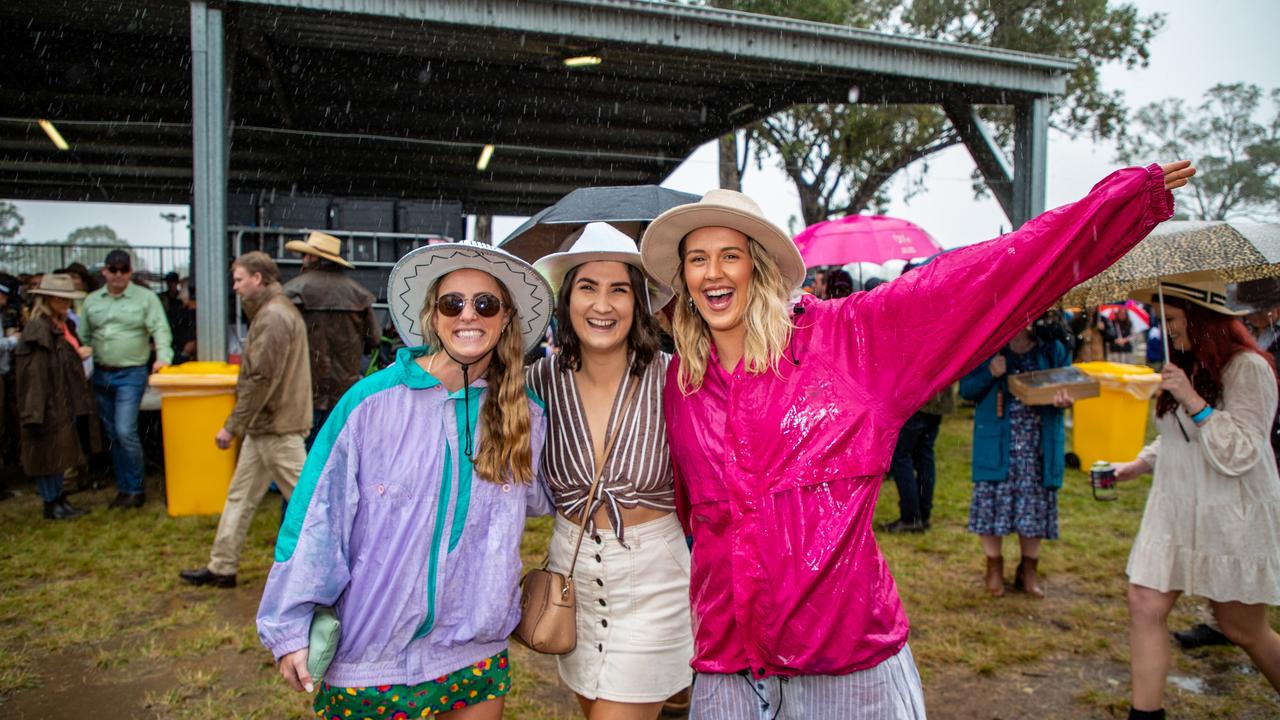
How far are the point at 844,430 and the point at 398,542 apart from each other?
1.17m

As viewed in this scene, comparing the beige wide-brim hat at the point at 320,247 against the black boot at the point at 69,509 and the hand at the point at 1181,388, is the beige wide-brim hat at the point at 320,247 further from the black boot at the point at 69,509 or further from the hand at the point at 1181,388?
the hand at the point at 1181,388

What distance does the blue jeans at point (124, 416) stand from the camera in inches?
273

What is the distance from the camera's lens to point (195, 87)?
6.98 meters

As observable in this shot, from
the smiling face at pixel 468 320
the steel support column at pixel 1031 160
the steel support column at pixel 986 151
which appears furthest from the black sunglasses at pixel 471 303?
the steel support column at pixel 986 151

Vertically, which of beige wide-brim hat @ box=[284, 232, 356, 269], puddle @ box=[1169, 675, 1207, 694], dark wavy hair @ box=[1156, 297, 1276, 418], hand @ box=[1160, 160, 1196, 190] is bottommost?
puddle @ box=[1169, 675, 1207, 694]

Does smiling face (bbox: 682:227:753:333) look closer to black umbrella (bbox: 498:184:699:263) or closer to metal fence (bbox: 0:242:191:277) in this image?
black umbrella (bbox: 498:184:699:263)

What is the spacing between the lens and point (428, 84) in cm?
1035

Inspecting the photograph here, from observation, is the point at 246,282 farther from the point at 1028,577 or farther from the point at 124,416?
the point at 1028,577

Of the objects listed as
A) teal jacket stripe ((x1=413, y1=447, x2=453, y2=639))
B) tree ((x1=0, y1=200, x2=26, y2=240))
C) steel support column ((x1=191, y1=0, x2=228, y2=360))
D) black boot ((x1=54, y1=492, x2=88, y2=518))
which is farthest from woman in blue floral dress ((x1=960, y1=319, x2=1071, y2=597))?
tree ((x1=0, y1=200, x2=26, y2=240))

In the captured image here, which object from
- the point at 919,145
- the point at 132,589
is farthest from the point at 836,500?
the point at 919,145

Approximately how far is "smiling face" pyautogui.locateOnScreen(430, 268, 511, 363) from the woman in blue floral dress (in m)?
3.76

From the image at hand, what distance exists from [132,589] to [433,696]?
13.3 ft

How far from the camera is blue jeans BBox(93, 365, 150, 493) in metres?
6.93

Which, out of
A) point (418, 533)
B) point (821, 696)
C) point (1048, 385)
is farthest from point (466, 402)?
point (1048, 385)
